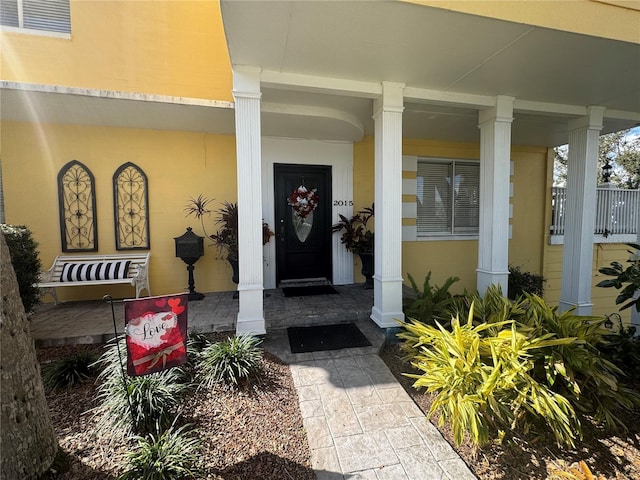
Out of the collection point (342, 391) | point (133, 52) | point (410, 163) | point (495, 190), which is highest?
point (133, 52)

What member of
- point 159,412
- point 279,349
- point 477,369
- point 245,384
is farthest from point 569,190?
point 159,412

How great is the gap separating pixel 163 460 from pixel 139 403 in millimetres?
498

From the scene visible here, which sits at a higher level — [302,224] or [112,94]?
[112,94]

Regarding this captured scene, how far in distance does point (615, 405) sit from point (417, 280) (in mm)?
3359

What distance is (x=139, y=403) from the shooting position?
184 centimetres

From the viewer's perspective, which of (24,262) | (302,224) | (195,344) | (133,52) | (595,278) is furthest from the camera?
(595,278)

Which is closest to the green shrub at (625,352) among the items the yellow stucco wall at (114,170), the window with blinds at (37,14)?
the yellow stucco wall at (114,170)

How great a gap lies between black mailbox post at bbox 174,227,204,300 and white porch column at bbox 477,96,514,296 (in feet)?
13.2

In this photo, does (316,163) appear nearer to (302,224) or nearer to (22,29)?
(302,224)

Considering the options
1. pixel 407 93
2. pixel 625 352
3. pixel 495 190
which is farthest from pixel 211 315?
pixel 625 352

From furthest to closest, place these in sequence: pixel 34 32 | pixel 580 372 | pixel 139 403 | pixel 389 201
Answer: pixel 34 32, pixel 389 201, pixel 580 372, pixel 139 403

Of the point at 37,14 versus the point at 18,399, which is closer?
the point at 18,399

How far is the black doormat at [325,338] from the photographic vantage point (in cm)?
288

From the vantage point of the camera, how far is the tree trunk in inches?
49.4
